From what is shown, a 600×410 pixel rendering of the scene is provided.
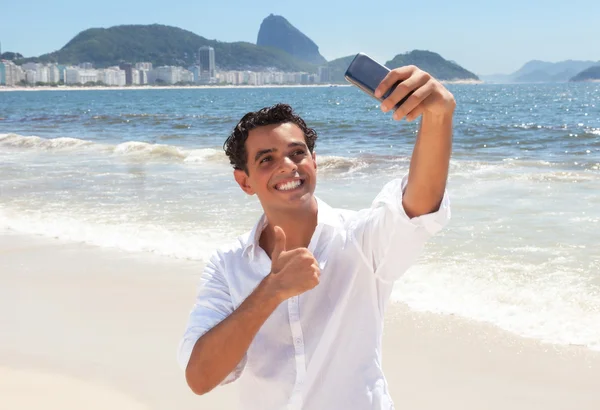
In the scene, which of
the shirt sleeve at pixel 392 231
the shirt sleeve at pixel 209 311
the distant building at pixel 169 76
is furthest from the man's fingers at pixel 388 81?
the distant building at pixel 169 76

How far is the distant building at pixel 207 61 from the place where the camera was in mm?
184250

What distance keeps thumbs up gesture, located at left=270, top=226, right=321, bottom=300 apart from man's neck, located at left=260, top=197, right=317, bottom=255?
267 mm

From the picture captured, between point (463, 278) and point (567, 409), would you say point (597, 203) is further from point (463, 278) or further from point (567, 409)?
point (567, 409)

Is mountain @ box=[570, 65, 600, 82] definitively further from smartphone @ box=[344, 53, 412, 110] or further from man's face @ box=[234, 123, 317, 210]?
smartphone @ box=[344, 53, 412, 110]

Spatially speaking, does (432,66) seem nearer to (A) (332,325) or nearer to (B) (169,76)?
(B) (169,76)

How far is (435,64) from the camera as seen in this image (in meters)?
168

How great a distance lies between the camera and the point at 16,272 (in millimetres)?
5977

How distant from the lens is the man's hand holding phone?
4.87 ft

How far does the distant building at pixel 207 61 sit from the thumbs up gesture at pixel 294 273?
184536 millimetres

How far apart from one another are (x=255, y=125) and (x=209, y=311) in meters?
0.51

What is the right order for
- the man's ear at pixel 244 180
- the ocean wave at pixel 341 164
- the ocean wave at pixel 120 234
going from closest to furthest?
the man's ear at pixel 244 180, the ocean wave at pixel 120 234, the ocean wave at pixel 341 164

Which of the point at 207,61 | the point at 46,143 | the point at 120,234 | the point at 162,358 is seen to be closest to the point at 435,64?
the point at 207,61

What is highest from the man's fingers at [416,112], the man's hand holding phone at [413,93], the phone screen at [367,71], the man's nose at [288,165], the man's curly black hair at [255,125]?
the phone screen at [367,71]

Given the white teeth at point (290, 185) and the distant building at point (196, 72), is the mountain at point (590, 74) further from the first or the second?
the white teeth at point (290, 185)
